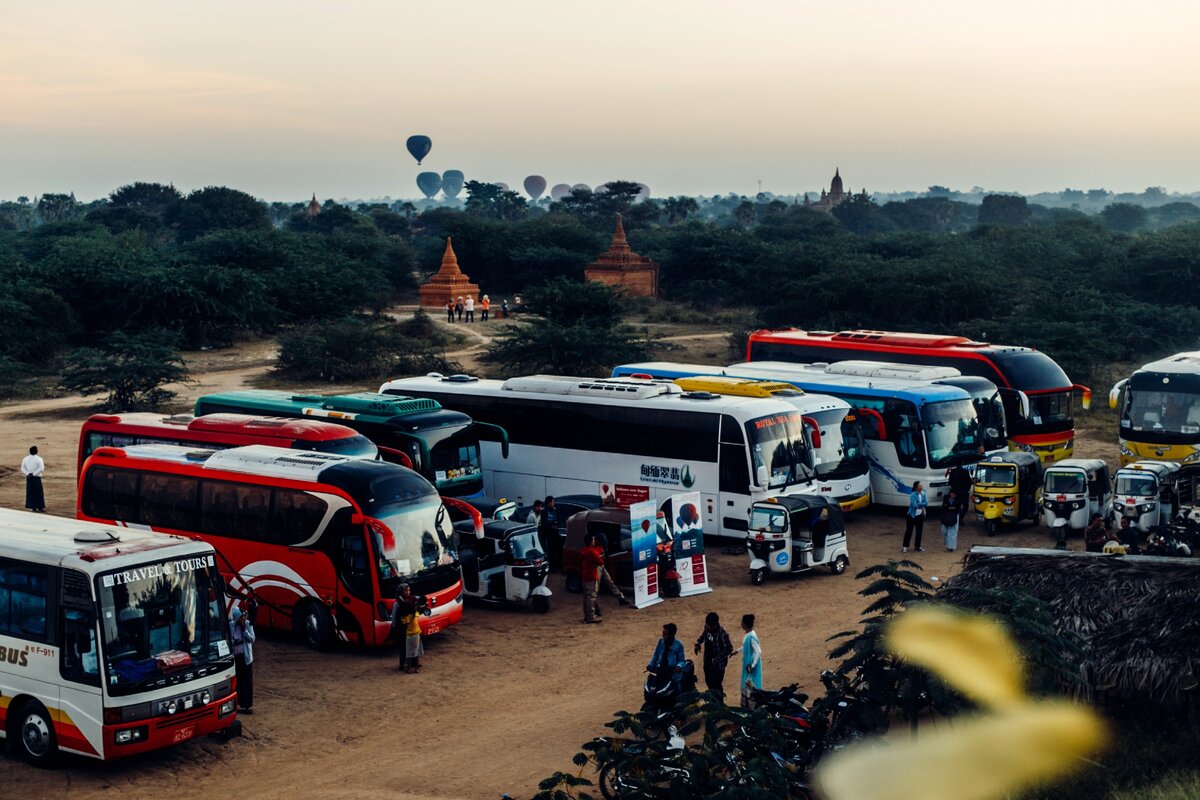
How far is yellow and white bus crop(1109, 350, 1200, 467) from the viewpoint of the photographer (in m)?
26.2

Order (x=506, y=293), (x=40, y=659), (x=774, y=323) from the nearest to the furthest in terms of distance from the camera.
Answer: (x=40, y=659) → (x=774, y=323) → (x=506, y=293)

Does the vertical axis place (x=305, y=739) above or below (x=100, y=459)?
below

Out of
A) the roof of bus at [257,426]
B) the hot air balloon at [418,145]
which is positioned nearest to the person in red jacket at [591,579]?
the roof of bus at [257,426]

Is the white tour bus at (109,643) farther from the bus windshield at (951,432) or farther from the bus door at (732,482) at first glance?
the bus windshield at (951,432)

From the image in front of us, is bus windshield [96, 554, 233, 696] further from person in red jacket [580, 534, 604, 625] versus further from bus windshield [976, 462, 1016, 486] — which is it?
bus windshield [976, 462, 1016, 486]

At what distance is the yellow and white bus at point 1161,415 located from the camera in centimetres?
2616

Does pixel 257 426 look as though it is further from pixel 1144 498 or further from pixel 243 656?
pixel 1144 498

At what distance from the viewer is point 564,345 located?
4419 centimetres

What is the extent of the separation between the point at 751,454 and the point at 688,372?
726cm

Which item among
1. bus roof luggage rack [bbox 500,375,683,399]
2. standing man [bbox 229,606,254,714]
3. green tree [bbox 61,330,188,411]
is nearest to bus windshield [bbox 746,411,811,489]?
bus roof luggage rack [bbox 500,375,683,399]

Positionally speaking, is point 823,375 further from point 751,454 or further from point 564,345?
point 564,345

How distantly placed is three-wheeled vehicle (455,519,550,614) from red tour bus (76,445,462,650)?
151 cm

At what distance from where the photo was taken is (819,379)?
91.7 feet

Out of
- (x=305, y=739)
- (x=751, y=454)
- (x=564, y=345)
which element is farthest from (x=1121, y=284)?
(x=305, y=739)
